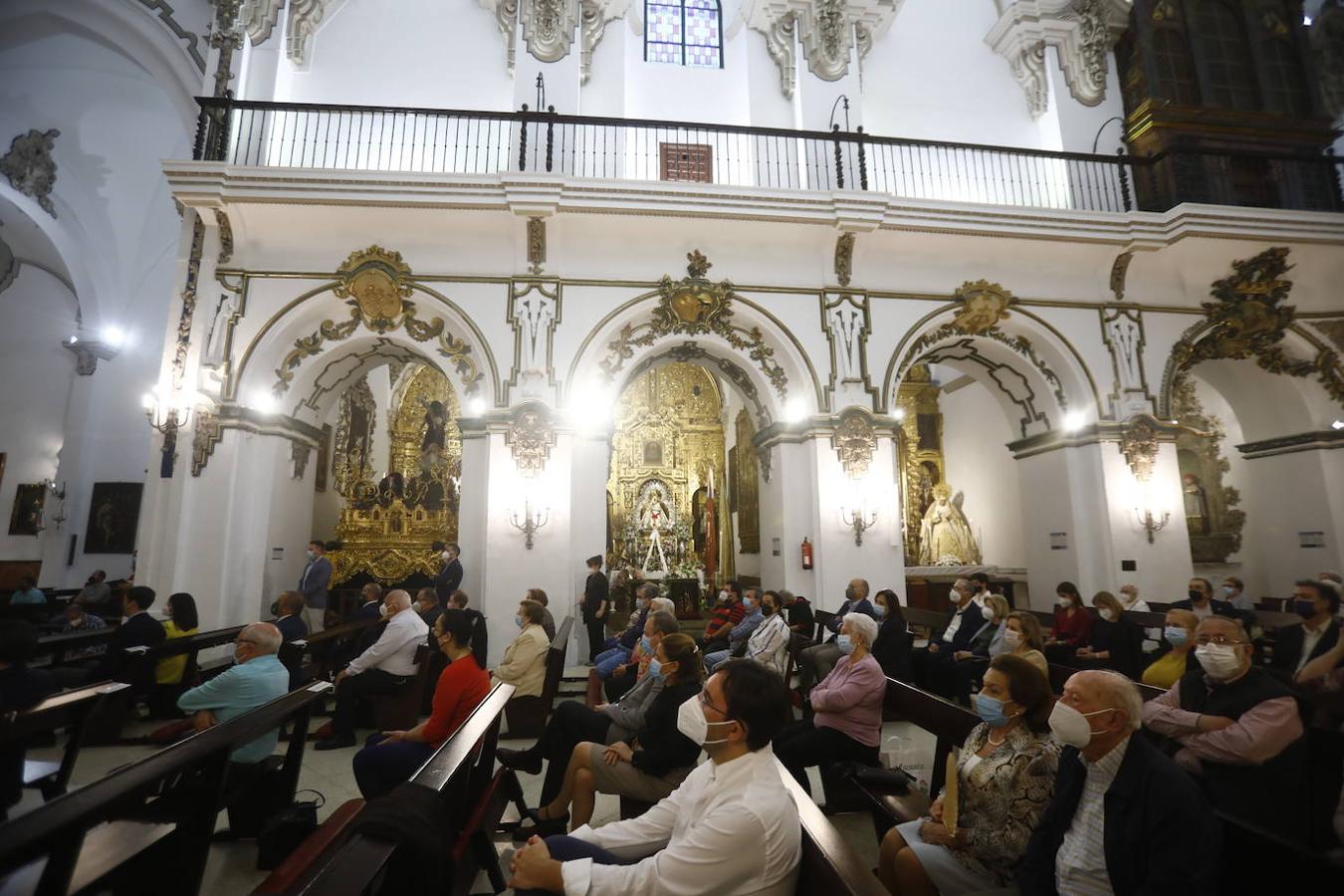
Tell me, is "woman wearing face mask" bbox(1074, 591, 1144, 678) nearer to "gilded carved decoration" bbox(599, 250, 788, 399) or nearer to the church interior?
the church interior

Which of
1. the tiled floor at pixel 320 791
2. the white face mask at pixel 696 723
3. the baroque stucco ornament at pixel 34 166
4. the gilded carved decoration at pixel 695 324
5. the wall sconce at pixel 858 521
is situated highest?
the baroque stucco ornament at pixel 34 166

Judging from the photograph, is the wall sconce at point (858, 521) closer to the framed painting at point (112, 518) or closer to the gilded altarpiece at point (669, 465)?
the gilded altarpiece at point (669, 465)

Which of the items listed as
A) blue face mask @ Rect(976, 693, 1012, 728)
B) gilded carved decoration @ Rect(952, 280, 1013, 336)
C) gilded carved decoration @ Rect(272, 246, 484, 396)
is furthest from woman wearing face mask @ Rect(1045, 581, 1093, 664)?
gilded carved decoration @ Rect(272, 246, 484, 396)

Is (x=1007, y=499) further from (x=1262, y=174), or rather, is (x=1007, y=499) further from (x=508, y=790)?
(x=508, y=790)

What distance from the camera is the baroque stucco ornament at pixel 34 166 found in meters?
12.5

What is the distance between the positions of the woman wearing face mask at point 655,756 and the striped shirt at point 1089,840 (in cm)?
160

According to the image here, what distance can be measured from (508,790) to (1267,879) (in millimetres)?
3300

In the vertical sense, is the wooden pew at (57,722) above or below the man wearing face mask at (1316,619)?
below

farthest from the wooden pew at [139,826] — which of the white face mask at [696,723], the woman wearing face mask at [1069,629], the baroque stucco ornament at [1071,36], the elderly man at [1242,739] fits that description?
the baroque stucco ornament at [1071,36]

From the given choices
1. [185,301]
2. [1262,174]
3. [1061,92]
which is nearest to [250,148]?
[185,301]

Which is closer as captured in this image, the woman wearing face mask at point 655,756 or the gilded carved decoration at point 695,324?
the woman wearing face mask at point 655,756

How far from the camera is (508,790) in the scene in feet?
12.2

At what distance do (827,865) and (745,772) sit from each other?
35cm

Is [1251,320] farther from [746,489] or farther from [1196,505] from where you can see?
[746,489]
